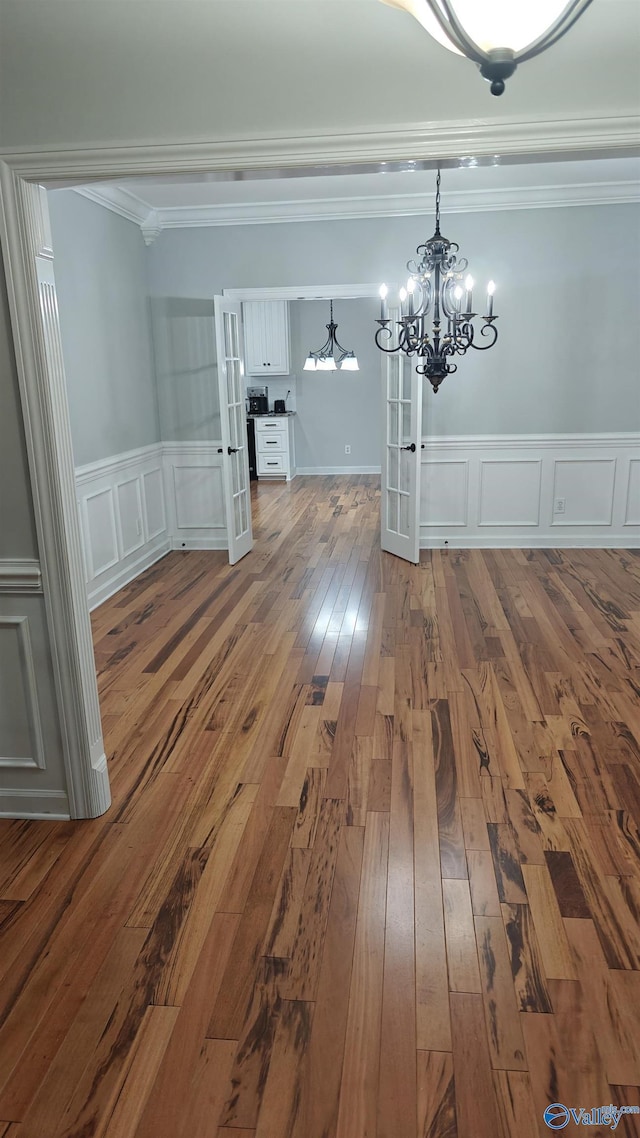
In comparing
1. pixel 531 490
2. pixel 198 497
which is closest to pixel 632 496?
pixel 531 490

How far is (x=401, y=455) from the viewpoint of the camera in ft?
19.9

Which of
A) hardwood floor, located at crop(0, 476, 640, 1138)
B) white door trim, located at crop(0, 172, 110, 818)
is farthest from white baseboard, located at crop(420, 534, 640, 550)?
white door trim, located at crop(0, 172, 110, 818)

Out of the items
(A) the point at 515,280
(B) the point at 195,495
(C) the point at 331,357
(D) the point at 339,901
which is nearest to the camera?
(D) the point at 339,901

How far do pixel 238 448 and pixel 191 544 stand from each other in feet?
3.29

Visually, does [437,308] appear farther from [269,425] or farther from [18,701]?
[269,425]

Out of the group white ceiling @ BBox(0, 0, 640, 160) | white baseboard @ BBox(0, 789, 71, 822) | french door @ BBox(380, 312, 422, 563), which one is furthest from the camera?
french door @ BBox(380, 312, 422, 563)

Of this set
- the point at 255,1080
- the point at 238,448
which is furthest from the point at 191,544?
the point at 255,1080

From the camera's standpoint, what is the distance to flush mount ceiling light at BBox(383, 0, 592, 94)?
1149 millimetres

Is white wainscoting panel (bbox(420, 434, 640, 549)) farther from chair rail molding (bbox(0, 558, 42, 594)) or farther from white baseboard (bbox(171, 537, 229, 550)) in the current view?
chair rail molding (bbox(0, 558, 42, 594))

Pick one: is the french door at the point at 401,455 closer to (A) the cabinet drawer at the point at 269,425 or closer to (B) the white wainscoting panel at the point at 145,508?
(B) the white wainscoting panel at the point at 145,508

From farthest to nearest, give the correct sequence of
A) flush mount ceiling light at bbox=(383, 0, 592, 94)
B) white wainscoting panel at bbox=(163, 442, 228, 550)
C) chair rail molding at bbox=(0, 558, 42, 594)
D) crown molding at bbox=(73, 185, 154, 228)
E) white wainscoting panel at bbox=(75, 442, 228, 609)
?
1. white wainscoting panel at bbox=(163, 442, 228, 550)
2. white wainscoting panel at bbox=(75, 442, 228, 609)
3. crown molding at bbox=(73, 185, 154, 228)
4. chair rail molding at bbox=(0, 558, 42, 594)
5. flush mount ceiling light at bbox=(383, 0, 592, 94)

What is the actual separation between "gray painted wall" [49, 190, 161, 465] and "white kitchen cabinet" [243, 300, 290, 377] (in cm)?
417

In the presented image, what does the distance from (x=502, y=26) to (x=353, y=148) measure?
1014 mm

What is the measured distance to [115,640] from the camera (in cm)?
453
